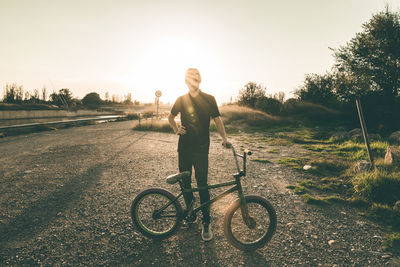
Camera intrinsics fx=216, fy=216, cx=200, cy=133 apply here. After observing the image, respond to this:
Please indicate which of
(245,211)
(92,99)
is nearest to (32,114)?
(92,99)

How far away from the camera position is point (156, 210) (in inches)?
125

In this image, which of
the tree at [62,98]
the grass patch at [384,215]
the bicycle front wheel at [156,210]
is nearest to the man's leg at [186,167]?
the bicycle front wheel at [156,210]

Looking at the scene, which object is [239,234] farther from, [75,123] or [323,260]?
[75,123]

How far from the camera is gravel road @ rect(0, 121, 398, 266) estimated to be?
277 centimetres

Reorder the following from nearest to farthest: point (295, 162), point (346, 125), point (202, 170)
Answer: point (202, 170), point (295, 162), point (346, 125)

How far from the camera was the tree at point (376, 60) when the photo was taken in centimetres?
1571

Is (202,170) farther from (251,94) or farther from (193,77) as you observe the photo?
(251,94)

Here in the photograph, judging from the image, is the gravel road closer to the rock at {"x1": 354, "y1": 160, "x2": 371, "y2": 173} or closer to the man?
the man

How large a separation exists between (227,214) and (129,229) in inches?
66.2

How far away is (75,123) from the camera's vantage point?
20078 mm

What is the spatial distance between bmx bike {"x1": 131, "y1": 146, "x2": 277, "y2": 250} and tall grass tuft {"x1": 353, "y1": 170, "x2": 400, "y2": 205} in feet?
8.51

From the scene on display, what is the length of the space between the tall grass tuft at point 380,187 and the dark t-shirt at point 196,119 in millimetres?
3617

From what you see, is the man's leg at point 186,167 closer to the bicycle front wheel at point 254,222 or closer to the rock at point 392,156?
the bicycle front wheel at point 254,222

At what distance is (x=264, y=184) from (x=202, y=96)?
3.42 metres
